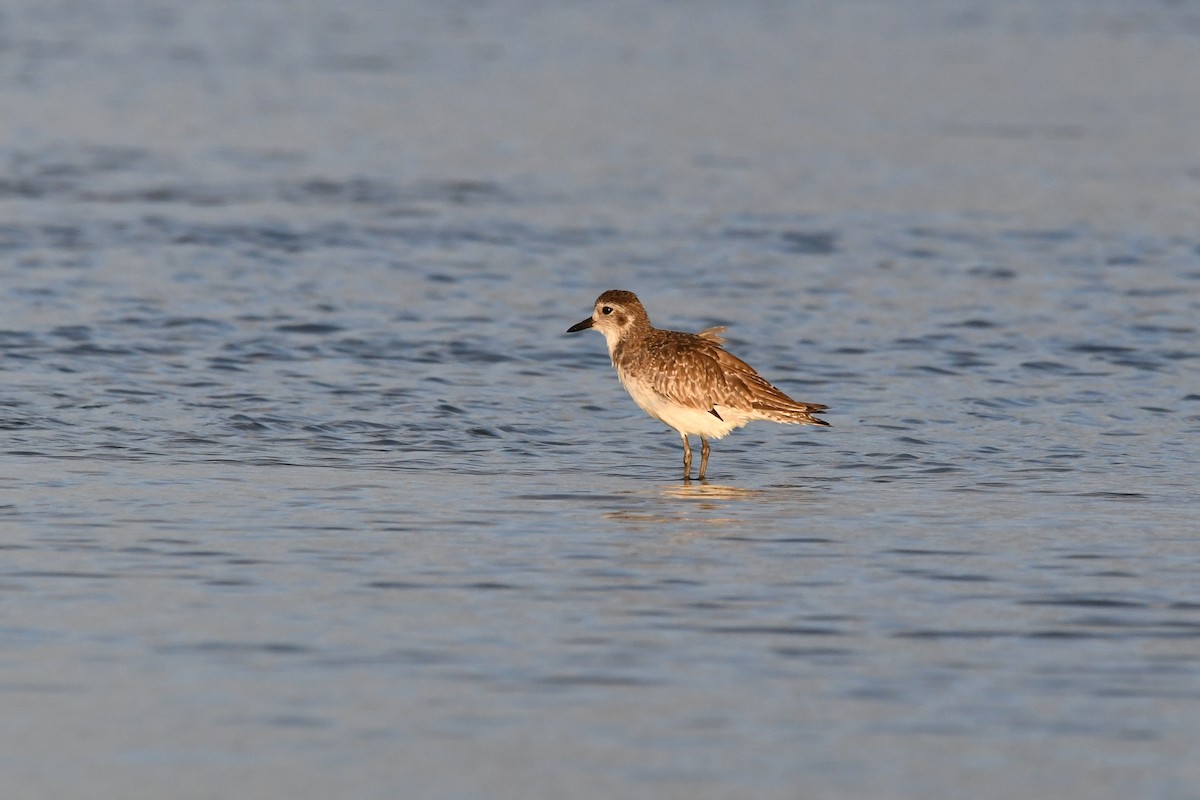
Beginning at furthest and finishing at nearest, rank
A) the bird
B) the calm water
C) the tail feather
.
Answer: the tail feather < the bird < the calm water

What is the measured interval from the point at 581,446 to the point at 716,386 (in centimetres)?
119

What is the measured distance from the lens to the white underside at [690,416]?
14.2 metres

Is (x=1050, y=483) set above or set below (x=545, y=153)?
below

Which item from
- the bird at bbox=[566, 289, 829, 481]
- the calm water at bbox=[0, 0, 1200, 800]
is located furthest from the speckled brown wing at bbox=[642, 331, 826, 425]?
the calm water at bbox=[0, 0, 1200, 800]

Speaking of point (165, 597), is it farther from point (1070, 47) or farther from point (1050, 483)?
point (1070, 47)

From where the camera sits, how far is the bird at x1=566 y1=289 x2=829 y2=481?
46.5 ft

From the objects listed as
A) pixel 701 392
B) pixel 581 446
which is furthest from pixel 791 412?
pixel 581 446

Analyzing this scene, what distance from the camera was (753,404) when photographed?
1425cm

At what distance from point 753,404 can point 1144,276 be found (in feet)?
31.4

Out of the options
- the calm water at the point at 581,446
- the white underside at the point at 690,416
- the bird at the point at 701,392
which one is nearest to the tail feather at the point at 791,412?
the bird at the point at 701,392

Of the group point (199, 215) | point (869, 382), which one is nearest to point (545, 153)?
point (199, 215)

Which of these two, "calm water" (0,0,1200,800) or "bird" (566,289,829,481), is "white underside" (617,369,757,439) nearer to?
"bird" (566,289,829,481)

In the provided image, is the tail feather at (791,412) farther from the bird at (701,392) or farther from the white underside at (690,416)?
the white underside at (690,416)

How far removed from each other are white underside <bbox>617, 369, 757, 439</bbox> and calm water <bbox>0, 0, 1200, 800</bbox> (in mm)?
366
